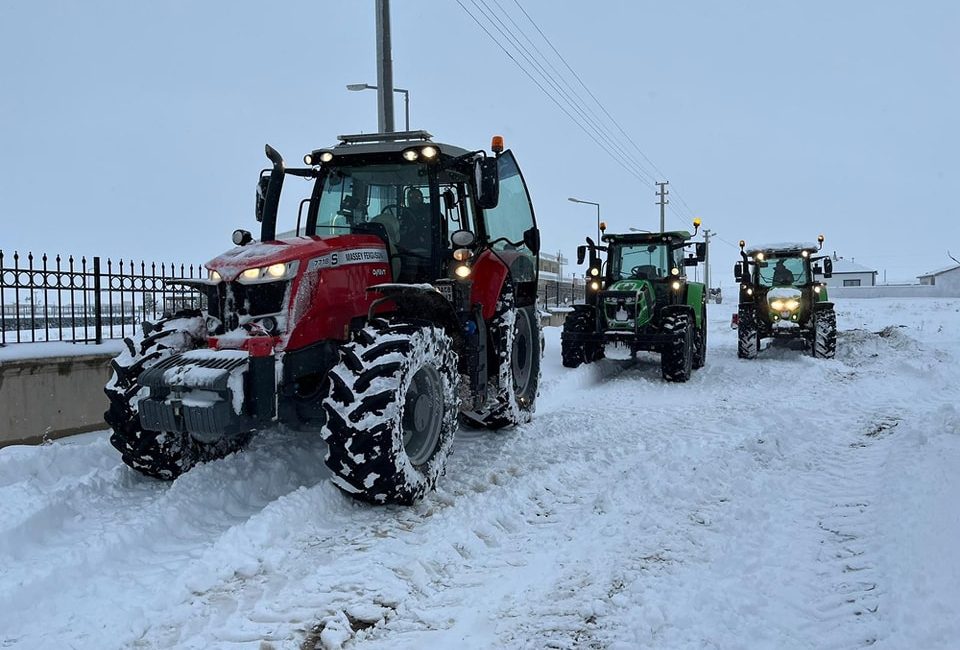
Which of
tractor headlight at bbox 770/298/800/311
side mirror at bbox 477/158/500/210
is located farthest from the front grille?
tractor headlight at bbox 770/298/800/311

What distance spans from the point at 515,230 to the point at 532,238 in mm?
276

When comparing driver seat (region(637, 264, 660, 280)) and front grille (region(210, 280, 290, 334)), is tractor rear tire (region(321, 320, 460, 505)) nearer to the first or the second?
front grille (region(210, 280, 290, 334))

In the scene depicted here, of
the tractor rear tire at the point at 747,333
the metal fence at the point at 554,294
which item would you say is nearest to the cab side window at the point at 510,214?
the tractor rear tire at the point at 747,333

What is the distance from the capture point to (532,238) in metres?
6.95

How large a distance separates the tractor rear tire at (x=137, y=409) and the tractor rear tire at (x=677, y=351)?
25.2 feet

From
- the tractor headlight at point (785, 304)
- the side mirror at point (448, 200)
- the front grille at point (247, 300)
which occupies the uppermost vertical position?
the side mirror at point (448, 200)

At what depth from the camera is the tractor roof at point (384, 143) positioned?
5.39m

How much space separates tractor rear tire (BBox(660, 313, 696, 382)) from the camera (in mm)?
10703

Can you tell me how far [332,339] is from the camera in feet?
15.5

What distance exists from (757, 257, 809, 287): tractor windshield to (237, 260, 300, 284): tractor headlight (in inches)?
508

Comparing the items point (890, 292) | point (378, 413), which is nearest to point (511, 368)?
point (378, 413)

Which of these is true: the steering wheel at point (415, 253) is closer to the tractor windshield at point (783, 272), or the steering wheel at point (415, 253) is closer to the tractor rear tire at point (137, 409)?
the tractor rear tire at point (137, 409)

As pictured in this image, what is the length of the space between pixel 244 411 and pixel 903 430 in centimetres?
602

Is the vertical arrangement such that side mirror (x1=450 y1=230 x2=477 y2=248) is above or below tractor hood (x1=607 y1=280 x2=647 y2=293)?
above
